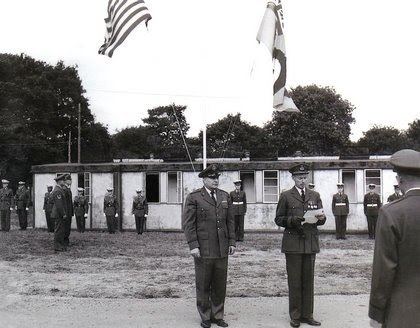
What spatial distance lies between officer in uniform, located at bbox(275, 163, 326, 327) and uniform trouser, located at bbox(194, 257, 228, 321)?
877 mm

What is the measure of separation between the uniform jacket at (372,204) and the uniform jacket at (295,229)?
12.2m

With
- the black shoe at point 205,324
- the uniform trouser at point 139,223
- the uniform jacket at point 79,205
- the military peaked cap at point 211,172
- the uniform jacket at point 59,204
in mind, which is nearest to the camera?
the black shoe at point 205,324

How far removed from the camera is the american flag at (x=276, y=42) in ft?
33.4

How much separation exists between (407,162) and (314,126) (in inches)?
1972

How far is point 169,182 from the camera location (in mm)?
22781

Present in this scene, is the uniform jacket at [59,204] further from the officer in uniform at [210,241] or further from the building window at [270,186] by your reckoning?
the building window at [270,186]

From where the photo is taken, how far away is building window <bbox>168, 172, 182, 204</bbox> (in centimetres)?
2245

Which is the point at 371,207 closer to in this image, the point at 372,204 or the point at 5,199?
the point at 372,204

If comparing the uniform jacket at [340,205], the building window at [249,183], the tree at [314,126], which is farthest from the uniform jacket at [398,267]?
the tree at [314,126]

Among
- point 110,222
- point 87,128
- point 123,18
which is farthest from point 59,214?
point 87,128

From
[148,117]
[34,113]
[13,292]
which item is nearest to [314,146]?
[34,113]

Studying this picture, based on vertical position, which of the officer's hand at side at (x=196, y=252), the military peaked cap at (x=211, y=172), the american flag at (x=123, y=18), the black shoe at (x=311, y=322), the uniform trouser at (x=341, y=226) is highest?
the american flag at (x=123, y=18)

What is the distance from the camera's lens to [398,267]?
369 cm

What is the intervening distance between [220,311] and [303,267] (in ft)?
4.10
